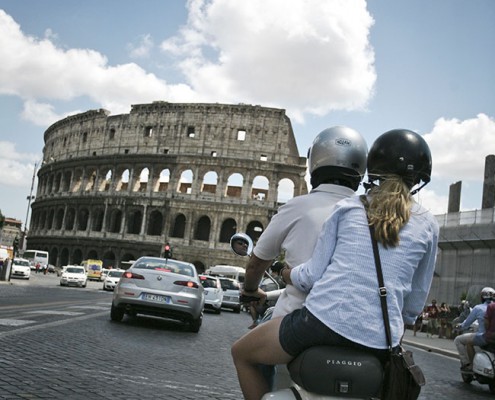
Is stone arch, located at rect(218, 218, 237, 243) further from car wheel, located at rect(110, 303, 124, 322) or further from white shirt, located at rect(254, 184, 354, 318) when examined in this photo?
white shirt, located at rect(254, 184, 354, 318)

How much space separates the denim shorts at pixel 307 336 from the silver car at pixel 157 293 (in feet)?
26.5

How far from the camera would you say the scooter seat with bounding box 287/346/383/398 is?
1.96m

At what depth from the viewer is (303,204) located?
2.62 meters

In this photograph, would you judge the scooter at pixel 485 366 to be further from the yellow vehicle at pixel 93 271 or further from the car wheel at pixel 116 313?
the yellow vehicle at pixel 93 271

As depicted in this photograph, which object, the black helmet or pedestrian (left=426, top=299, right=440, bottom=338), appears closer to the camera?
the black helmet

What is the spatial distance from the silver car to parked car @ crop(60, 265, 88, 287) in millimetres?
24429

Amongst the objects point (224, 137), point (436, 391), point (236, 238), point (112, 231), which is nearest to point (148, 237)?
point (112, 231)

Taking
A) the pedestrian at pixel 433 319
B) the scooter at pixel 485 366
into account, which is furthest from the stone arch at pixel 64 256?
the scooter at pixel 485 366

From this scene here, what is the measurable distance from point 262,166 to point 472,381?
44208 mm

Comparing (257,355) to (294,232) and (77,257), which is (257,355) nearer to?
(294,232)

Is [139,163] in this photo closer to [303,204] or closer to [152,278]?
[152,278]

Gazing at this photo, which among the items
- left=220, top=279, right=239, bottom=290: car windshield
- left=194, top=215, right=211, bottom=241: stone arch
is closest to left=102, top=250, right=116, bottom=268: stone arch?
left=194, top=215, right=211, bottom=241: stone arch

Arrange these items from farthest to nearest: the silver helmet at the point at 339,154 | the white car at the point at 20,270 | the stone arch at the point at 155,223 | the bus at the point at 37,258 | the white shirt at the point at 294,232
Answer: the bus at the point at 37,258 < the stone arch at the point at 155,223 < the white car at the point at 20,270 < the silver helmet at the point at 339,154 < the white shirt at the point at 294,232

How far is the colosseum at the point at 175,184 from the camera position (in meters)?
52.3
